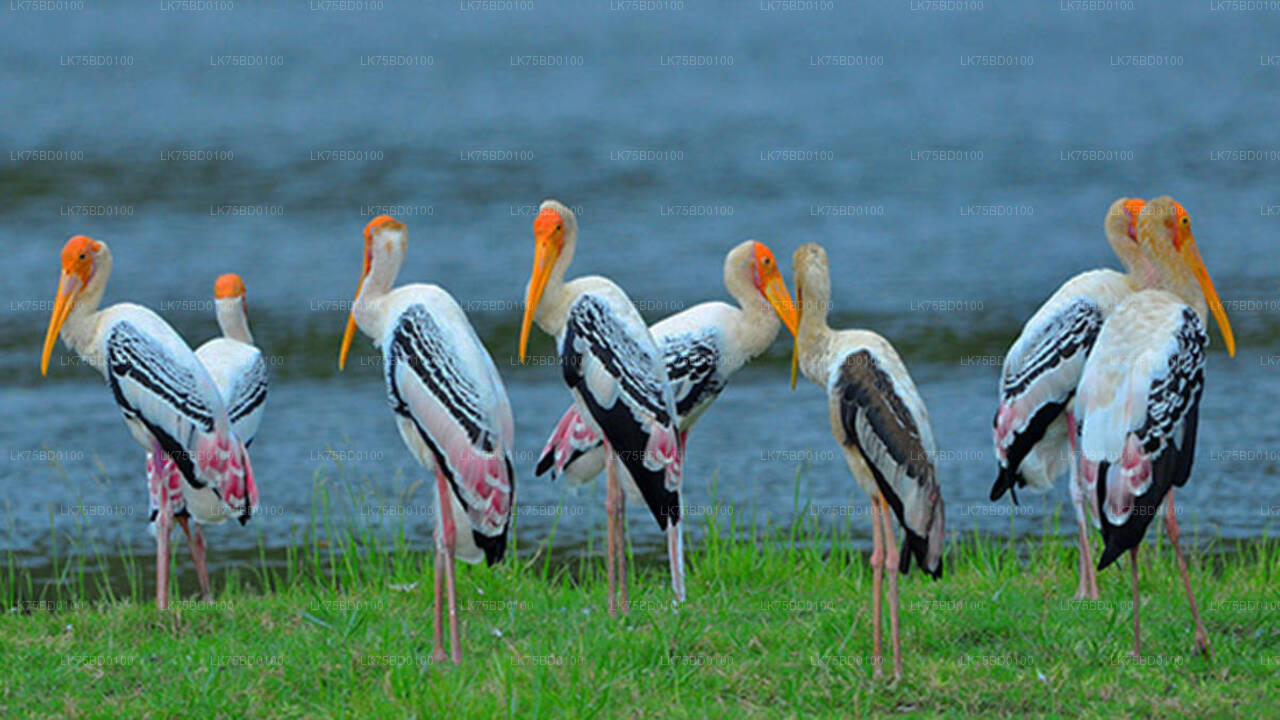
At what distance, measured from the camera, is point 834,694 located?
5555 millimetres

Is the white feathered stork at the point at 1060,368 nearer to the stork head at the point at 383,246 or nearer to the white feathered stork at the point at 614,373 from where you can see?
the white feathered stork at the point at 614,373

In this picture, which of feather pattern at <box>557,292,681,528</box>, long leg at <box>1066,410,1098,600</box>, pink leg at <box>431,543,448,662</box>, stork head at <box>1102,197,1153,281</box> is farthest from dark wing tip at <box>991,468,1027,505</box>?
pink leg at <box>431,543,448,662</box>

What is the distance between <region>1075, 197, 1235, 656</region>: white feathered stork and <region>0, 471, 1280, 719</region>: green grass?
344 millimetres

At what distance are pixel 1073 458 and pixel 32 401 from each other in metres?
6.83

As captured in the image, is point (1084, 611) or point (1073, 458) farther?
point (1073, 458)

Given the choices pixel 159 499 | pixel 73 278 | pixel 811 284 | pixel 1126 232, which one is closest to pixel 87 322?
pixel 73 278

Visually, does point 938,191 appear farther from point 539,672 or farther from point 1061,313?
point 539,672

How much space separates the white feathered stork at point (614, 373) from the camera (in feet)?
22.0

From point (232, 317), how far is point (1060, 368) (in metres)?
3.57

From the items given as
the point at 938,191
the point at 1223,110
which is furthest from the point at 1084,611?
the point at 1223,110

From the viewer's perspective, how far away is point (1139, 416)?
575cm

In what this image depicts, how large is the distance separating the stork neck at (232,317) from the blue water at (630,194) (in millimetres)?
902

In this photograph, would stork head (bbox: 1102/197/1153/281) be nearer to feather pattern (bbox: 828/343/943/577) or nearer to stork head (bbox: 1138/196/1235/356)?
stork head (bbox: 1138/196/1235/356)

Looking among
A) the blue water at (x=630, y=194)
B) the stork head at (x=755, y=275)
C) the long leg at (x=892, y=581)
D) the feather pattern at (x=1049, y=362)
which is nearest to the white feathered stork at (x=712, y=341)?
the stork head at (x=755, y=275)
